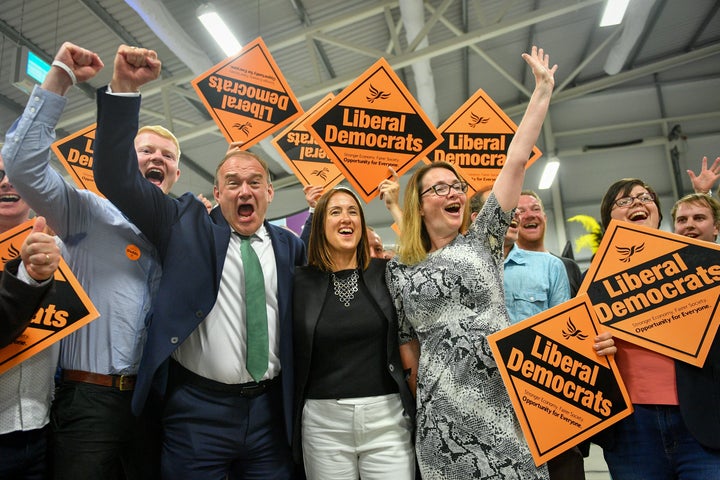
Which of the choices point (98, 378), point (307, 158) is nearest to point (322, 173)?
point (307, 158)

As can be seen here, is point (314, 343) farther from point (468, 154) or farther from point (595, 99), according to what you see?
point (595, 99)

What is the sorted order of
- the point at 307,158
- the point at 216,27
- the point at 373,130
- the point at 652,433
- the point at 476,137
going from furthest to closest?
the point at 216,27 < the point at 307,158 < the point at 476,137 < the point at 373,130 < the point at 652,433

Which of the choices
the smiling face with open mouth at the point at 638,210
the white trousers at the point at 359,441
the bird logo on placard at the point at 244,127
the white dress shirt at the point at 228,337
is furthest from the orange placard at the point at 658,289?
the bird logo on placard at the point at 244,127

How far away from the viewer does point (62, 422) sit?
162 centimetres

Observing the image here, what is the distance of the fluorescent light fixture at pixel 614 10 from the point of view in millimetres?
5277

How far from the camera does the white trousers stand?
169cm

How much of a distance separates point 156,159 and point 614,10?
5.18 metres

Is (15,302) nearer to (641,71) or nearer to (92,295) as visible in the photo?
(92,295)

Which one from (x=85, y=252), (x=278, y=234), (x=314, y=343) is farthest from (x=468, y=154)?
(x=85, y=252)

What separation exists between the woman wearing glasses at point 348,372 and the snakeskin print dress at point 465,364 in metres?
0.10

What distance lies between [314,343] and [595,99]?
38.5 ft

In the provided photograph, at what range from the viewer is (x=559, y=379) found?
1.61 m

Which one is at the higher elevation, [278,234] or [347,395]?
[278,234]

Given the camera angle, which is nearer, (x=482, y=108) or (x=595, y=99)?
(x=482, y=108)
